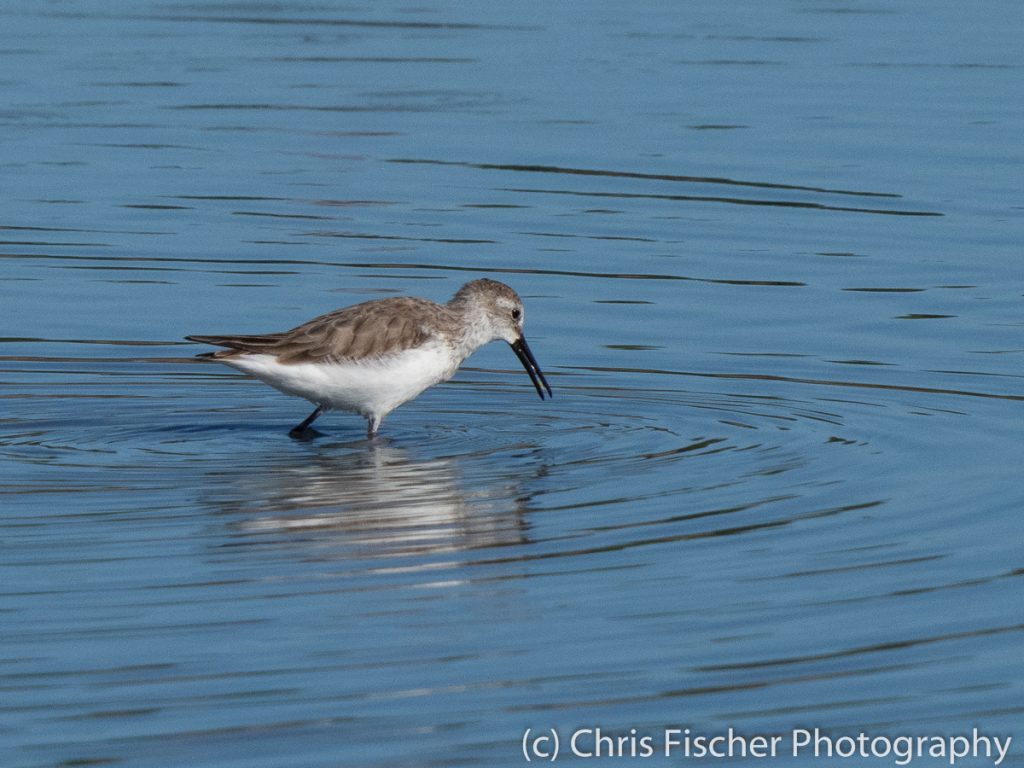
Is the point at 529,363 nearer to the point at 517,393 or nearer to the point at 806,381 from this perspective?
the point at 517,393

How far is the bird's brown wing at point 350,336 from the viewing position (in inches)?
490

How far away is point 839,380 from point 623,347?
1.67 m

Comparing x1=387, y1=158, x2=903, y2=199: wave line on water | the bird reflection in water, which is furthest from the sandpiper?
x1=387, y1=158, x2=903, y2=199: wave line on water

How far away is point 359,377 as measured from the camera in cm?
1271

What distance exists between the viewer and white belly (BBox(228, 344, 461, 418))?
12.5m

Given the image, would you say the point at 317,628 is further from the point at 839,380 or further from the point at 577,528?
the point at 839,380

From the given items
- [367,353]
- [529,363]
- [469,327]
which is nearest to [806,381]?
[529,363]

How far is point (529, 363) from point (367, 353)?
134 centimetres

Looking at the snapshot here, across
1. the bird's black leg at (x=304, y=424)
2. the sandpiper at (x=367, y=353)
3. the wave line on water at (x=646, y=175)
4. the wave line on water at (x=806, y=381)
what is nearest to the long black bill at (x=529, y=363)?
the sandpiper at (x=367, y=353)

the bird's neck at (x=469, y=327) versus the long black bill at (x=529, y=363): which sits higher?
the bird's neck at (x=469, y=327)

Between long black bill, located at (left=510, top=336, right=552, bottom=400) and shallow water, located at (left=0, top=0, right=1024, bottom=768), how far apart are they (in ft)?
0.56

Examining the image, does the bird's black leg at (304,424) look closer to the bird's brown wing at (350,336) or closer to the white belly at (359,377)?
the white belly at (359,377)

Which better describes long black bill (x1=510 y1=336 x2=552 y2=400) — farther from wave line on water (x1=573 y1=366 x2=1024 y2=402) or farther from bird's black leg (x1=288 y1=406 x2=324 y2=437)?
bird's black leg (x1=288 y1=406 x2=324 y2=437)

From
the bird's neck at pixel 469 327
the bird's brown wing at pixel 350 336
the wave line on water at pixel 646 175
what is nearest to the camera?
the bird's brown wing at pixel 350 336
